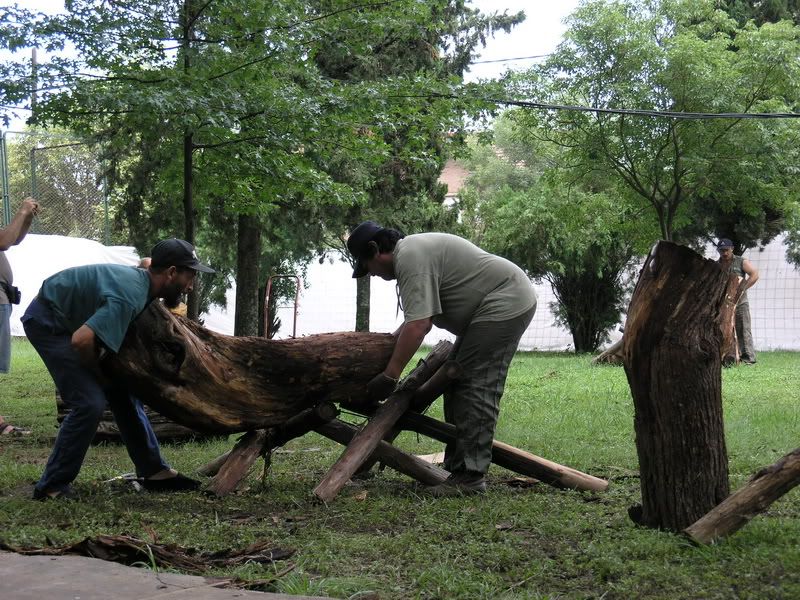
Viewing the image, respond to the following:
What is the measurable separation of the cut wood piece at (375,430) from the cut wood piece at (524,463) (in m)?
0.17

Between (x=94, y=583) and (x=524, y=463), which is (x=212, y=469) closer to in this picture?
(x=524, y=463)

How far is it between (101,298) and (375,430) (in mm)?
1920

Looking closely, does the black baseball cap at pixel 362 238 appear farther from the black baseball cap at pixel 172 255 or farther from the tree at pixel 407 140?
the tree at pixel 407 140

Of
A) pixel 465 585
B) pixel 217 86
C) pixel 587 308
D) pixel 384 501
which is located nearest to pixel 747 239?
pixel 587 308

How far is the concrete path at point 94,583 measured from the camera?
3027 millimetres

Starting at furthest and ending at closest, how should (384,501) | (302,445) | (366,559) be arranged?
(302,445), (384,501), (366,559)

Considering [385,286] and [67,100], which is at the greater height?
[67,100]

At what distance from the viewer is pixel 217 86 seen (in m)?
9.19

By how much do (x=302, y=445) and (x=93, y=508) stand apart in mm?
3241

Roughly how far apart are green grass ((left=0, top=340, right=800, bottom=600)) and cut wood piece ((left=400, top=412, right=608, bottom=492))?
0.09 metres

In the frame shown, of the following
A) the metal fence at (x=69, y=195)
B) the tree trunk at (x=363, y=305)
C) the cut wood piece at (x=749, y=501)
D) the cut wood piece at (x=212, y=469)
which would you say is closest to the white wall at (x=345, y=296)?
the tree trunk at (x=363, y=305)

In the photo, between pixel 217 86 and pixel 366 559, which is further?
pixel 217 86

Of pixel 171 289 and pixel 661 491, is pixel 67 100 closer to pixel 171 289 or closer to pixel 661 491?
pixel 171 289

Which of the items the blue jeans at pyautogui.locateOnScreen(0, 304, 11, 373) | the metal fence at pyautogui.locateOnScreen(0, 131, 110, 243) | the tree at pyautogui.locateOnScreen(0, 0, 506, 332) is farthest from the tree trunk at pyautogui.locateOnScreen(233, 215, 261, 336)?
the metal fence at pyautogui.locateOnScreen(0, 131, 110, 243)
